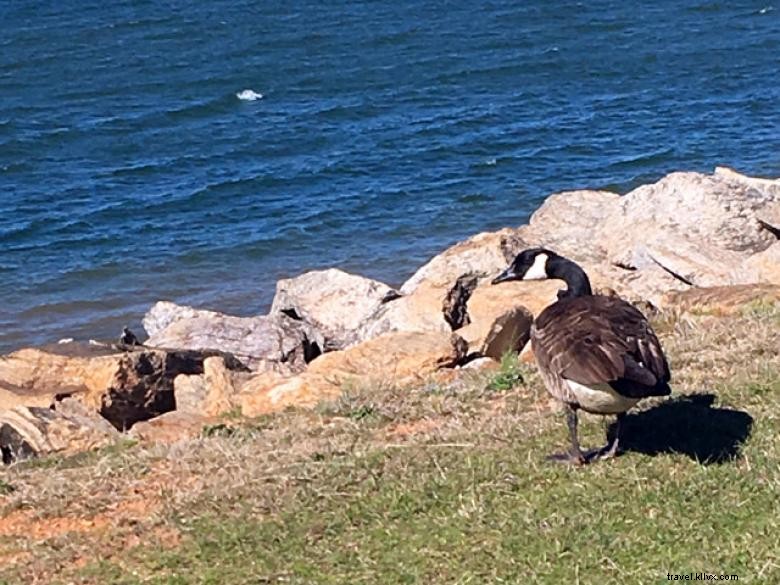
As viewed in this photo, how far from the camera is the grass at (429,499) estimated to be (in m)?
6.04

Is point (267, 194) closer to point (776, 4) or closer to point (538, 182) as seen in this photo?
point (538, 182)

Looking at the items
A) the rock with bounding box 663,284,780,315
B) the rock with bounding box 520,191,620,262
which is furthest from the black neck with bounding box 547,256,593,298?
the rock with bounding box 520,191,620,262

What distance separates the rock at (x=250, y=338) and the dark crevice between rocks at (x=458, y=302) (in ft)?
5.23

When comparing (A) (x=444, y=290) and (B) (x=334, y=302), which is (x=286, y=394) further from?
(B) (x=334, y=302)

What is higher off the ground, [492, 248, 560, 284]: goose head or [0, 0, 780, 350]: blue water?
[492, 248, 560, 284]: goose head

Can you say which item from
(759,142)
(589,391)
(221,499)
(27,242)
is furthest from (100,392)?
(759,142)

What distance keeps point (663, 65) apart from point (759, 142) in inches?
409

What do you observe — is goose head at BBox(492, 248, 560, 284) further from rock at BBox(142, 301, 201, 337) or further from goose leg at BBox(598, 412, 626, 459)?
rock at BBox(142, 301, 201, 337)

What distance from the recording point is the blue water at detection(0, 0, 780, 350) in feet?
76.7

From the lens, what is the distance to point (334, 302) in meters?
15.0

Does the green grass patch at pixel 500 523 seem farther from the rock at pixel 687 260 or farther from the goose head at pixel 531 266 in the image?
the rock at pixel 687 260

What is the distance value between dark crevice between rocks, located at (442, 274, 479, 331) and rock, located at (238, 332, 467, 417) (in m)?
2.27

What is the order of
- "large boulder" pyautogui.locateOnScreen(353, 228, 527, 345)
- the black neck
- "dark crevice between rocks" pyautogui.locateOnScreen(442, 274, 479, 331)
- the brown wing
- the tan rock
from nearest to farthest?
the brown wing, the black neck, the tan rock, "dark crevice between rocks" pyautogui.locateOnScreen(442, 274, 479, 331), "large boulder" pyautogui.locateOnScreen(353, 228, 527, 345)

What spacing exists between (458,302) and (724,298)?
3016 millimetres
